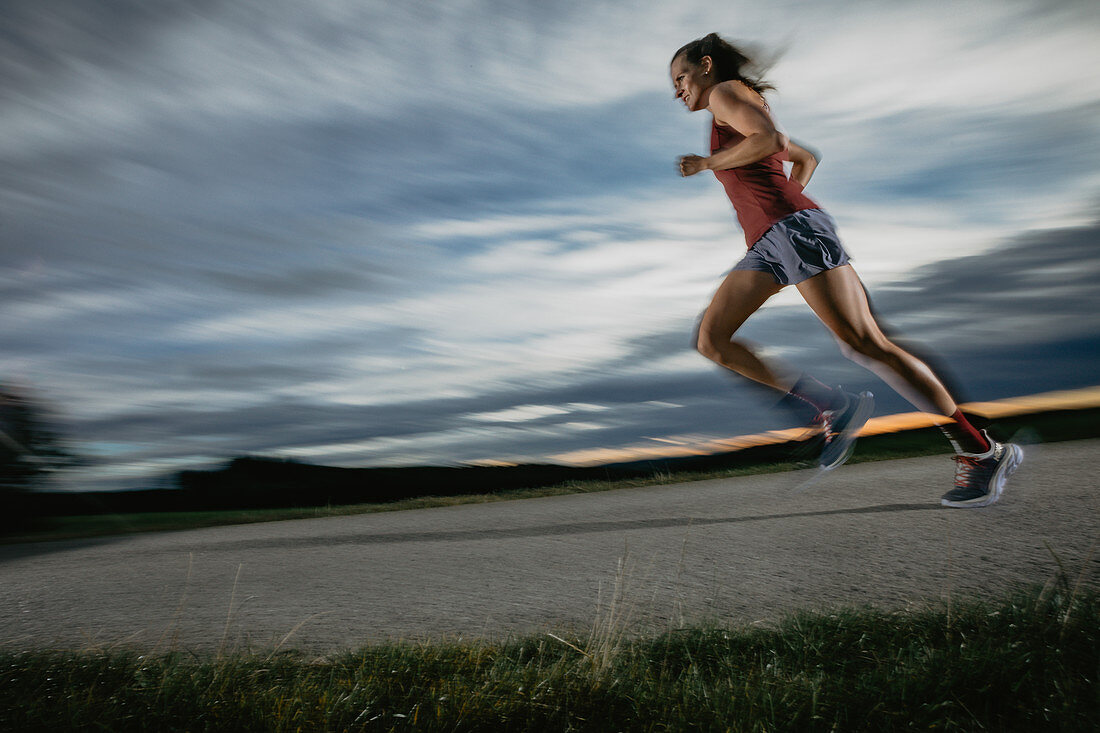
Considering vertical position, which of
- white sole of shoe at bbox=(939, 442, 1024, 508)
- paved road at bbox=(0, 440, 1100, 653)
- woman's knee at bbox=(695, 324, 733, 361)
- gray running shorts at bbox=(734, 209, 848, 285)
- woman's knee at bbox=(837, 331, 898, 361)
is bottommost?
paved road at bbox=(0, 440, 1100, 653)

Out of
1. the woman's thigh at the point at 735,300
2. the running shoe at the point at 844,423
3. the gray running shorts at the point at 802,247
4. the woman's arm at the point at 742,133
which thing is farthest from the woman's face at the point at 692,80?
the running shoe at the point at 844,423

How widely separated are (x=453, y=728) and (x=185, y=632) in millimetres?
1812

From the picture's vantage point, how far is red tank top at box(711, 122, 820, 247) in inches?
122

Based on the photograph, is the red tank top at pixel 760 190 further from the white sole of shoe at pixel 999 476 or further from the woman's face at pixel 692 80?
the white sole of shoe at pixel 999 476

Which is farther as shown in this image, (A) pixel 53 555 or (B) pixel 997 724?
(A) pixel 53 555

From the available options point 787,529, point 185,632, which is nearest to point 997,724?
point 787,529

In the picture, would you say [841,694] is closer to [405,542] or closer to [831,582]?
[831,582]

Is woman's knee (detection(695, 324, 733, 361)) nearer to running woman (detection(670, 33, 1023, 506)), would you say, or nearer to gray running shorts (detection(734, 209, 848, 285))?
running woman (detection(670, 33, 1023, 506))

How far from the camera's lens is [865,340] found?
10.3 feet

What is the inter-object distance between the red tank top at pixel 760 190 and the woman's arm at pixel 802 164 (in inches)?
8.0

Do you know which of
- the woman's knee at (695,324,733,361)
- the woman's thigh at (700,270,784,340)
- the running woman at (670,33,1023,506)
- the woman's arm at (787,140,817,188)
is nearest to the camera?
the running woman at (670,33,1023,506)

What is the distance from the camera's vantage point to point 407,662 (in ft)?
7.87

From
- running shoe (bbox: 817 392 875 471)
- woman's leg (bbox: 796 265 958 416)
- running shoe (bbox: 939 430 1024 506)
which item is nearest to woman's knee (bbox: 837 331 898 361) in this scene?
woman's leg (bbox: 796 265 958 416)

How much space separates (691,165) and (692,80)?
0.50 metres
